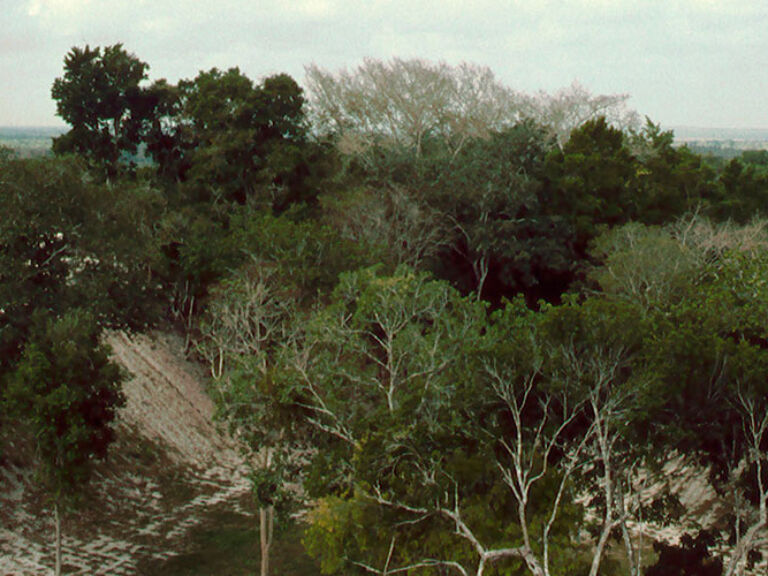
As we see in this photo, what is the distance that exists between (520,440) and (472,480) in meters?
1.50

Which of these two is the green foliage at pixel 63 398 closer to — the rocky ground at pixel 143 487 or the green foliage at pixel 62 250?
the green foliage at pixel 62 250

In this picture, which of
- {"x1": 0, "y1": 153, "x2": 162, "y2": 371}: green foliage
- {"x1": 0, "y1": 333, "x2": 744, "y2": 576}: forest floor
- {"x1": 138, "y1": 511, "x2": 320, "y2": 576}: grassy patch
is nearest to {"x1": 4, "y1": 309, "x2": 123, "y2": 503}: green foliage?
{"x1": 0, "y1": 153, "x2": 162, "y2": 371}: green foliage

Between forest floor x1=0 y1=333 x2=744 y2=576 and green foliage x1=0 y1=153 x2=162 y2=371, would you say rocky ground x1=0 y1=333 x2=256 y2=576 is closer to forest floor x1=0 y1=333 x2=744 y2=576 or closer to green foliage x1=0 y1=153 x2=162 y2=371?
forest floor x1=0 y1=333 x2=744 y2=576

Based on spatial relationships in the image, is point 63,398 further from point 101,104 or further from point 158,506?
point 101,104

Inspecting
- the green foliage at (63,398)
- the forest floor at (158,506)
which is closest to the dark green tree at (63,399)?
the green foliage at (63,398)

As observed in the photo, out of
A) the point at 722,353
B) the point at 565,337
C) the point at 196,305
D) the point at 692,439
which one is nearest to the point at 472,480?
the point at 565,337

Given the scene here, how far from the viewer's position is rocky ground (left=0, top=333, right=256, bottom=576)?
19.8m

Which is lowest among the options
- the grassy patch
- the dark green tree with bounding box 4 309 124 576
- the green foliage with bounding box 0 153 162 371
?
the grassy patch

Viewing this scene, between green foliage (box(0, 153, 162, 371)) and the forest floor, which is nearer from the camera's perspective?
green foliage (box(0, 153, 162, 371))

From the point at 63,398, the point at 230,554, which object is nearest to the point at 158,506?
the point at 230,554

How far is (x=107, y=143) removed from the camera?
35625mm

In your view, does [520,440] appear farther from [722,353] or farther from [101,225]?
[101,225]

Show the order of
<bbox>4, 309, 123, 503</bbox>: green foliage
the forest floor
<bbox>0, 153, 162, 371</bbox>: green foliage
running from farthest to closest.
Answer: the forest floor, <bbox>0, 153, 162, 371</bbox>: green foliage, <bbox>4, 309, 123, 503</bbox>: green foliage

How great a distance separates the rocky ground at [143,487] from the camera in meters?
19.8
